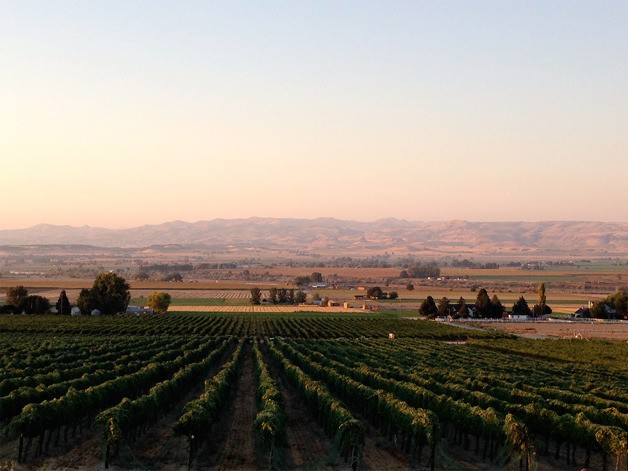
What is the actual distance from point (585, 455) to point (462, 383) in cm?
1061

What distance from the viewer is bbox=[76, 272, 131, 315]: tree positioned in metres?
117

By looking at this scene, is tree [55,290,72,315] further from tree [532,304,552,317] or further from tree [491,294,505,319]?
tree [532,304,552,317]

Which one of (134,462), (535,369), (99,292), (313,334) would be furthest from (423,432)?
(99,292)

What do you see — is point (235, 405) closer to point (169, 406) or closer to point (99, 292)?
point (169, 406)

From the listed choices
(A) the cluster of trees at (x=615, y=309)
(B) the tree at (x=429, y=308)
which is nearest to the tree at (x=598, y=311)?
(A) the cluster of trees at (x=615, y=309)

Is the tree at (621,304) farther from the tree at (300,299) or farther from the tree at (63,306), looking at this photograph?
the tree at (63,306)

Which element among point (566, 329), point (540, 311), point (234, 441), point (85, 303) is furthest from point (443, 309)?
point (234, 441)

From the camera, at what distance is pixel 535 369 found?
163ft

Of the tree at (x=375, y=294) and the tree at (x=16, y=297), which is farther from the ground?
the tree at (x=16, y=297)

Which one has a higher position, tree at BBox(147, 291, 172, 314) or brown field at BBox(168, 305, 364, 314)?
tree at BBox(147, 291, 172, 314)

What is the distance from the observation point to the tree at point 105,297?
4606 inches

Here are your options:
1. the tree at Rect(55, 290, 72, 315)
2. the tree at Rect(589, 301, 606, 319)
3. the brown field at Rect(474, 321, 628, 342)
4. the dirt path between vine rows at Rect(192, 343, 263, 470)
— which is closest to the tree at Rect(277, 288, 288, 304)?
the tree at Rect(55, 290, 72, 315)

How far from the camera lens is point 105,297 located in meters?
117

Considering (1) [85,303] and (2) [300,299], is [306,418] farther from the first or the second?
(2) [300,299]
